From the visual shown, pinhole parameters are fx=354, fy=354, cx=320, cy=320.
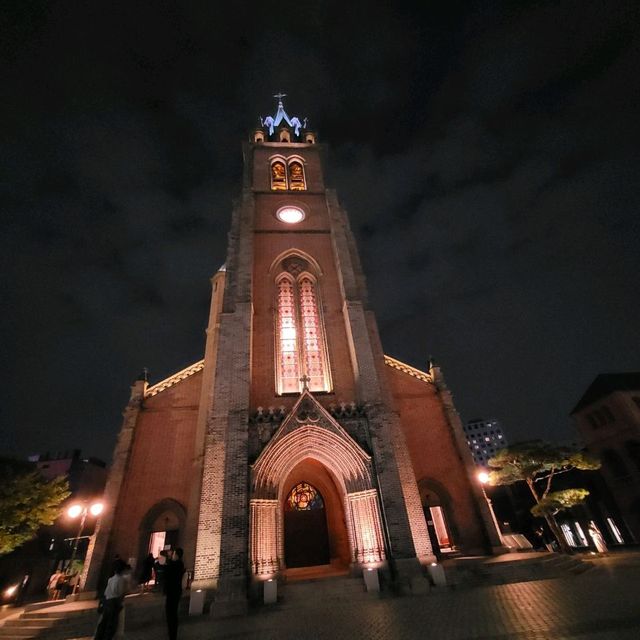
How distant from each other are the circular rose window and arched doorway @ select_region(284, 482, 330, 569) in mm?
14654

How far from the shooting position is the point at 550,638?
492 centimetres

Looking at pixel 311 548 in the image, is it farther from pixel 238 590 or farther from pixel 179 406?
pixel 179 406

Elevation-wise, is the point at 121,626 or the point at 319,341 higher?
the point at 319,341

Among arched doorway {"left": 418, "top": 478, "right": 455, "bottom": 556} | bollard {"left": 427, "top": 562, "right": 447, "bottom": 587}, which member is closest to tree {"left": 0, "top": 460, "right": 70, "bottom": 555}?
bollard {"left": 427, "top": 562, "right": 447, "bottom": 587}

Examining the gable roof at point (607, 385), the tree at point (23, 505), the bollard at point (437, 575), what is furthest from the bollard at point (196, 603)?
the gable roof at point (607, 385)

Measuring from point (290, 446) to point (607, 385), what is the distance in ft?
101

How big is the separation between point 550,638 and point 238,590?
7.93m

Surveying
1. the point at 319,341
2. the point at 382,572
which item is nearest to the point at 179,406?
the point at 319,341

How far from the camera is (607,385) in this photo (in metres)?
30.0

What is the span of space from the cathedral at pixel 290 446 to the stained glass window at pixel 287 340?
0.21 ft

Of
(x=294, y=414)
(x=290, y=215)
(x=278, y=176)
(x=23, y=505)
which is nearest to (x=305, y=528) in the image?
(x=294, y=414)

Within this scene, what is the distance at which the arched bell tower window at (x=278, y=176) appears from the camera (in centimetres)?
2433

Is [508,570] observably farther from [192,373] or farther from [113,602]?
[192,373]

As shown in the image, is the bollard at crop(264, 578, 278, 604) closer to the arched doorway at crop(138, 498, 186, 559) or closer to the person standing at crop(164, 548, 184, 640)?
the person standing at crop(164, 548, 184, 640)
